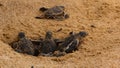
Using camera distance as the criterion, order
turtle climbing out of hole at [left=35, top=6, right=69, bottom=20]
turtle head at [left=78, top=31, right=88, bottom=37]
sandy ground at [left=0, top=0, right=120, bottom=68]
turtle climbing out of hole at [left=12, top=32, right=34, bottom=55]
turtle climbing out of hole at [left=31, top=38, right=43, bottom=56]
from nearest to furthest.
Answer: sandy ground at [left=0, top=0, right=120, bottom=68] → turtle climbing out of hole at [left=12, top=32, right=34, bottom=55] → turtle climbing out of hole at [left=31, top=38, right=43, bottom=56] → turtle head at [left=78, top=31, right=88, bottom=37] → turtle climbing out of hole at [left=35, top=6, right=69, bottom=20]

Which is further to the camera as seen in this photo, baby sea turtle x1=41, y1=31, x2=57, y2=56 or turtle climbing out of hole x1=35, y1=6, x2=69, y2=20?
turtle climbing out of hole x1=35, y1=6, x2=69, y2=20

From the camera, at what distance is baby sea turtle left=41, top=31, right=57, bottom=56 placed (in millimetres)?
5520

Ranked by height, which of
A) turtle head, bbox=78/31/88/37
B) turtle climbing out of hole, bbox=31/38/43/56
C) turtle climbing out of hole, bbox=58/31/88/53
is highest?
turtle head, bbox=78/31/88/37

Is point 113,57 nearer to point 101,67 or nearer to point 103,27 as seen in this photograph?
point 101,67

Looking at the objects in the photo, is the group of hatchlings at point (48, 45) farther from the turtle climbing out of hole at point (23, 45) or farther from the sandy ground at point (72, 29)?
the sandy ground at point (72, 29)

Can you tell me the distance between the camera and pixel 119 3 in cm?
743

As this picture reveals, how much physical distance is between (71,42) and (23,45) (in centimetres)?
77

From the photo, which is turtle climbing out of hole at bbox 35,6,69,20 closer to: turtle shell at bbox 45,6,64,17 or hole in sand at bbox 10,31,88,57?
turtle shell at bbox 45,6,64,17

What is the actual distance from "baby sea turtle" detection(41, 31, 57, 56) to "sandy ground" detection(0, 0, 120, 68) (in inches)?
13.0

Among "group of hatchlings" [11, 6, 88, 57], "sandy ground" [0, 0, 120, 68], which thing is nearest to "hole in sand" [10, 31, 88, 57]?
"group of hatchlings" [11, 6, 88, 57]

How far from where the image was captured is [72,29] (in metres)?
6.16

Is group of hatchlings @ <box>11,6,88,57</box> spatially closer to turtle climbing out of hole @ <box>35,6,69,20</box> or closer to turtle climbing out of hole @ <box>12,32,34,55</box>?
turtle climbing out of hole @ <box>12,32,34,55</box>

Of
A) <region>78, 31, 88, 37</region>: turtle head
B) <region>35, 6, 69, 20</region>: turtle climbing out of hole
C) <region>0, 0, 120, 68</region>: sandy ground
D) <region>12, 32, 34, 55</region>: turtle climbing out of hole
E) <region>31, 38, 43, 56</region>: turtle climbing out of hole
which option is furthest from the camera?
<region>35, 6, 69, 20</region>: turtle climbing out of hole

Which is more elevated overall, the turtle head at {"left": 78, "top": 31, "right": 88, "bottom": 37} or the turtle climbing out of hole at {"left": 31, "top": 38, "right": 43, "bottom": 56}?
the turtle head at {"left": 78, "top": 31, "right": 88, "bottom": 37}
